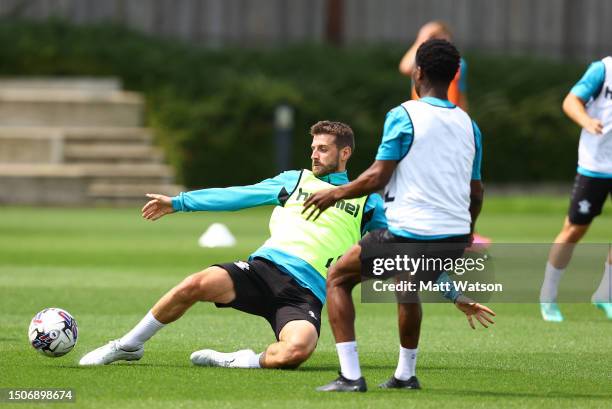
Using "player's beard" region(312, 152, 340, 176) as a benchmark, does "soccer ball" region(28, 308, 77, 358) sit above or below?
below

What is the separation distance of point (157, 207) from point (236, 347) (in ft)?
5.09

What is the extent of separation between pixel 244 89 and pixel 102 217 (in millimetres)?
7637

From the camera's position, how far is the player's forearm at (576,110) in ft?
33.7

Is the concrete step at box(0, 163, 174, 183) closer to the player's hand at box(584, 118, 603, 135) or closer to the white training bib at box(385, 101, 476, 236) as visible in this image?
the player's hand at box(584, 118, 603, 135)

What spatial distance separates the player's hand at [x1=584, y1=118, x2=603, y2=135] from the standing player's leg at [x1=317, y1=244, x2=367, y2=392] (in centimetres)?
340

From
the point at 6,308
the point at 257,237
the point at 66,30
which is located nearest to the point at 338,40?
the point at 66,30

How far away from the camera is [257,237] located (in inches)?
763

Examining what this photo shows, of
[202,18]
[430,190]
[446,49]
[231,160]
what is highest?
[446,49]

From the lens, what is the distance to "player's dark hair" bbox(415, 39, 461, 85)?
7227 mm

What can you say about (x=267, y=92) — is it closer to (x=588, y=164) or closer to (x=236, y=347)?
(x=588, y=164)

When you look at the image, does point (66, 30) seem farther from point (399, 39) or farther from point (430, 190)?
point (430, 190)

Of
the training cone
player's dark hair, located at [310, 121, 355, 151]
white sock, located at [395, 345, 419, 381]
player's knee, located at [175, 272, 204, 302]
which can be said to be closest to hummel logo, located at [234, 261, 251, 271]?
player's knee, located at [175, 272, 204, 302]

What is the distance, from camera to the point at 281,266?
868 centimetres

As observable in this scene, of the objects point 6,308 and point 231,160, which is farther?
point 231,160
